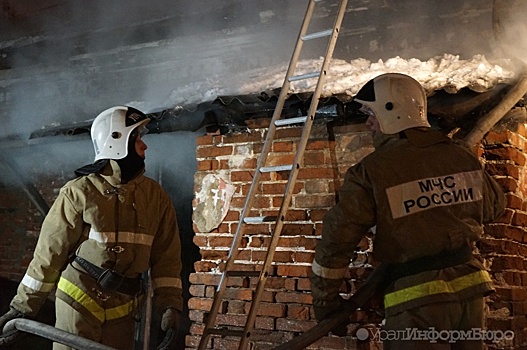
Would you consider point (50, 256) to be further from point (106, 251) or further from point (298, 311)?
point (298, 311)

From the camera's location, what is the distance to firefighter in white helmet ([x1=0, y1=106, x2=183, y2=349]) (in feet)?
10.6

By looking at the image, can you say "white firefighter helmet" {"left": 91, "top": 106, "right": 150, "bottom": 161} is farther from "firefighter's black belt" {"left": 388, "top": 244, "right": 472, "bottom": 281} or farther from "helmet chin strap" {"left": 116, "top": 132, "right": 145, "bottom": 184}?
"firefighter's black belt" {"left": 388, "top": 244, "right": 472, "bottom": 281}

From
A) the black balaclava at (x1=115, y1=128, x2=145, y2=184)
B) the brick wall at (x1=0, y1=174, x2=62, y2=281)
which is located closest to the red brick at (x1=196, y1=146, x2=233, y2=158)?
the black balaclava at (x1=115, y1=128, x2=145, y2=184)

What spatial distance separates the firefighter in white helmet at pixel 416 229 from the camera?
2.72 meters

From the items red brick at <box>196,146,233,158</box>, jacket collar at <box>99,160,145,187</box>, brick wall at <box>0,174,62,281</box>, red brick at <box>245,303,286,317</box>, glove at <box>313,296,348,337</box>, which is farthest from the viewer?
brick wall at <box>0,174,62,281</box>

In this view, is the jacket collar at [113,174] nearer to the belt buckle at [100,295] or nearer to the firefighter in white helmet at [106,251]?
the firefighter in white helmet at [106,251]

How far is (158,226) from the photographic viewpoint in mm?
3602

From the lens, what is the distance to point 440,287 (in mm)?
2707

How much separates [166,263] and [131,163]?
70 cm

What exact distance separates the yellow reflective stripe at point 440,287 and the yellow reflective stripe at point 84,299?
1740 mm

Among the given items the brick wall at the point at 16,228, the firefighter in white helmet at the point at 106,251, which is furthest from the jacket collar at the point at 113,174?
the brick wall at the point at 16,228

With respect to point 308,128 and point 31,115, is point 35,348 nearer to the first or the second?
point 31,115

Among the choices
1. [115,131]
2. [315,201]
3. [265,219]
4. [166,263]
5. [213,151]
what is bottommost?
[166,263]

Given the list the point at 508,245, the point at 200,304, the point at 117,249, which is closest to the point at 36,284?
the point at 117,249
